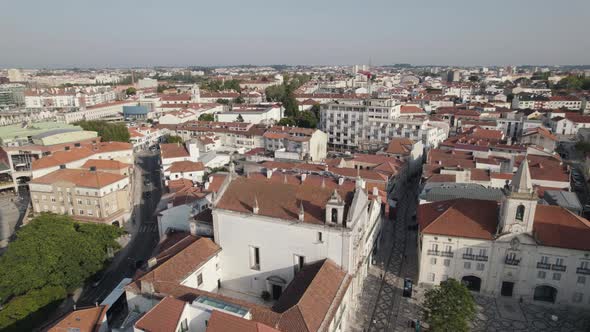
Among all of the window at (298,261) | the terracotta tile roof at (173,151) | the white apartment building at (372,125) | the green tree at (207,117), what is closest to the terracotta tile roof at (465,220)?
the window at (298,261)

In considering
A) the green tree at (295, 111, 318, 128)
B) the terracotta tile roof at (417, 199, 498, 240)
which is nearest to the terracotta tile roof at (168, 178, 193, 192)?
the terracotta tile roof at (417, 199, 498, 240)

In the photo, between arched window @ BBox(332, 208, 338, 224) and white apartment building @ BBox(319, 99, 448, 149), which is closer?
arched window @ BBox(332, 208, 338, 224)

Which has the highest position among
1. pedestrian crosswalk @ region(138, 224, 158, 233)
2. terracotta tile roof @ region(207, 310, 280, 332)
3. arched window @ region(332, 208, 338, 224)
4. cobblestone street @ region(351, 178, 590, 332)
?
arched window @ region(332, 208, 338, 224)

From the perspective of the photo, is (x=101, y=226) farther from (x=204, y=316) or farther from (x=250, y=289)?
(x=204, y=316)

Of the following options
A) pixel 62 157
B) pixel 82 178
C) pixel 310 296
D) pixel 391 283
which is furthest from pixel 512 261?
pixel 62 157

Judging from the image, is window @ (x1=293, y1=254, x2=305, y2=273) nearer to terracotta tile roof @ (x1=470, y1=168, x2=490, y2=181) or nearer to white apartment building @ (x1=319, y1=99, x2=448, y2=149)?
terracotta tile roof @ (x1=470, y1=168, x2=490, y2=181)

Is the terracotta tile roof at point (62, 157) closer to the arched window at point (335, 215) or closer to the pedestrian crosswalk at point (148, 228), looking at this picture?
the pedestrian crosswalk at point (148, 228)

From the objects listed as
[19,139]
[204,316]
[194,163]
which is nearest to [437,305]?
[204,316]
